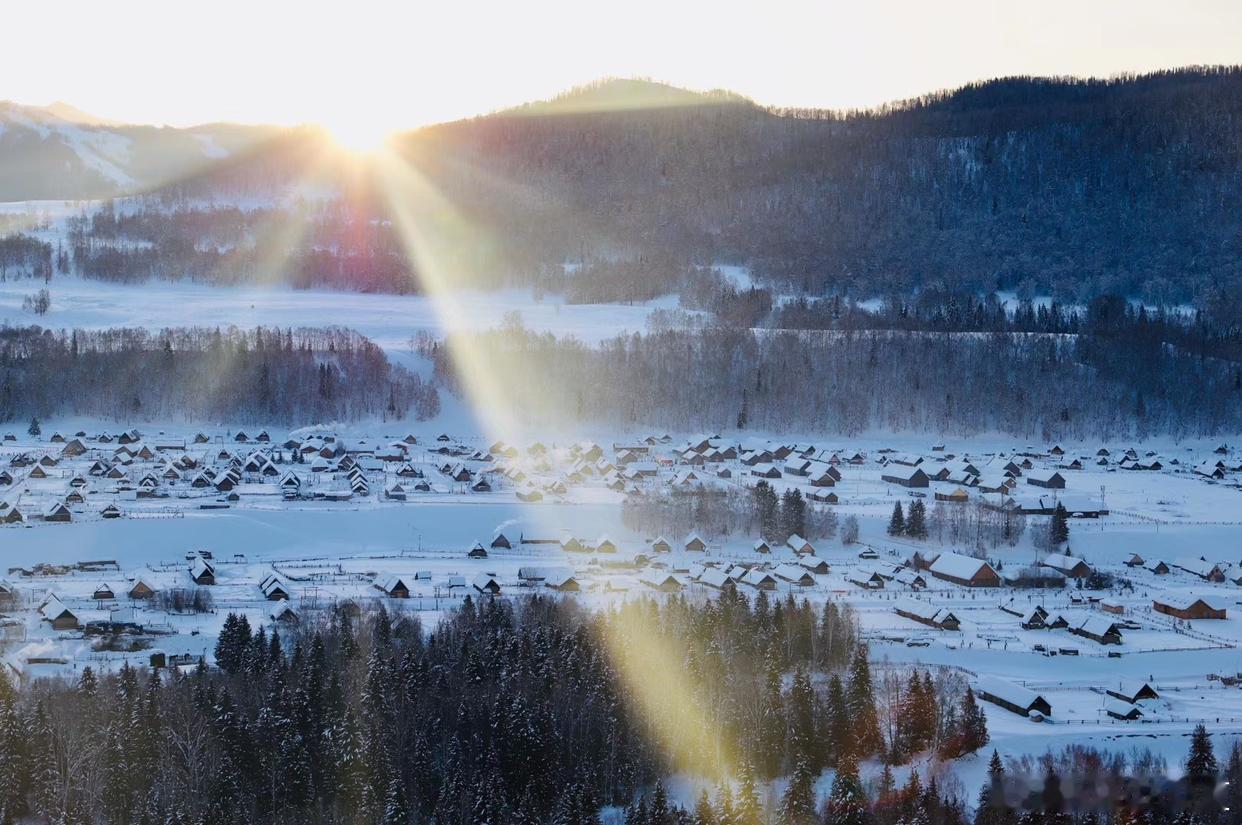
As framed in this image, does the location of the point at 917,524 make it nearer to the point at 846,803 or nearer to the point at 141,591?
the point at 846,803

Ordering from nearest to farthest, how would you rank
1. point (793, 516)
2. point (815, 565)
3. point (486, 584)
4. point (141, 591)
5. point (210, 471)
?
point (141, 591) → point (486, 584) → point (815, 565) → point (793, 516) → point (210, 471)

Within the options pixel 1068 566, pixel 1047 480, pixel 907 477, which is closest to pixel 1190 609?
pixel 1068 566

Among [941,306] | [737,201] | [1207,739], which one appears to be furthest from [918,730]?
[737,201]

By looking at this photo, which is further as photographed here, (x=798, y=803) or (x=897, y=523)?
(x=897, y=523)

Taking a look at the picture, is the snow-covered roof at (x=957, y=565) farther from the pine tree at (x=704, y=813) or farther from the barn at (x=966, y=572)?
the pine tree at (x=704, y=813)

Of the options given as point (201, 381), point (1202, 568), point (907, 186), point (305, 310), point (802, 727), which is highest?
point (907, 186)

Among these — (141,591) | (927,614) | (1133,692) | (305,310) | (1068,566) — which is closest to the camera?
(1133,692)
